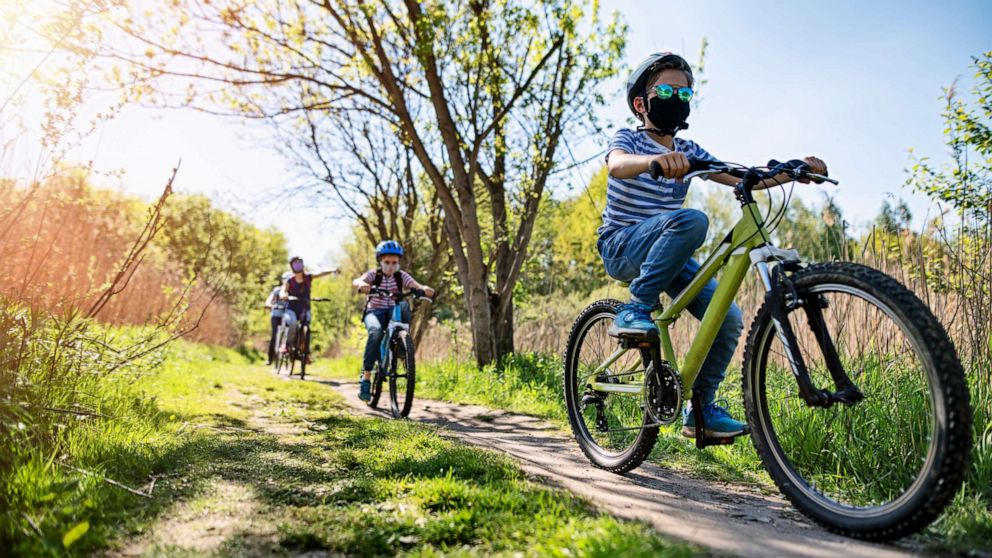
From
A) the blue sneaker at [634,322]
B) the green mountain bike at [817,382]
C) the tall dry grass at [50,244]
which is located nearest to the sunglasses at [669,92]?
the green mountain bike at [817,382]

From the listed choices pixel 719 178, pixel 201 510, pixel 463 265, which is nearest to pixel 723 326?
pixel 719 178

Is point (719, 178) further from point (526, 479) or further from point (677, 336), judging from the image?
point (677, 336)

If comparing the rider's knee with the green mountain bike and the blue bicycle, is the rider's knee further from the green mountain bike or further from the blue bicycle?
the blue bicycle

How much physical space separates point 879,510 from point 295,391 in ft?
23.5

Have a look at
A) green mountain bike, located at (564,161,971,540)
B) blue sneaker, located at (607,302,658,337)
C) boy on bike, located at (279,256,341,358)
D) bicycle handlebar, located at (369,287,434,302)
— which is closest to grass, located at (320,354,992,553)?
green mountain bike, located at (564,161,971,540)

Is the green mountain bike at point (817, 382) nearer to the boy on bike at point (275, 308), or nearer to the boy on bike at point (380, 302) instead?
the boy on bike at point (380, 302)

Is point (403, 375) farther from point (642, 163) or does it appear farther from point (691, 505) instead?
point (642, 163)

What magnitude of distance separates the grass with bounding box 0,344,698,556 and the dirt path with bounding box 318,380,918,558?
218 mm

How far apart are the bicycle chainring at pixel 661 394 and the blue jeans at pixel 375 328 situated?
4.50 m

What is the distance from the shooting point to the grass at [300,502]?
209 cm

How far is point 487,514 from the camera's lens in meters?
2.37

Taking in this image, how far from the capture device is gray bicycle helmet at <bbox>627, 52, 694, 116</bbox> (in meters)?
3.48

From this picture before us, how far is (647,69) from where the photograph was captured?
11.5 ft

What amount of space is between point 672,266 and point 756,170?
1.92ft
